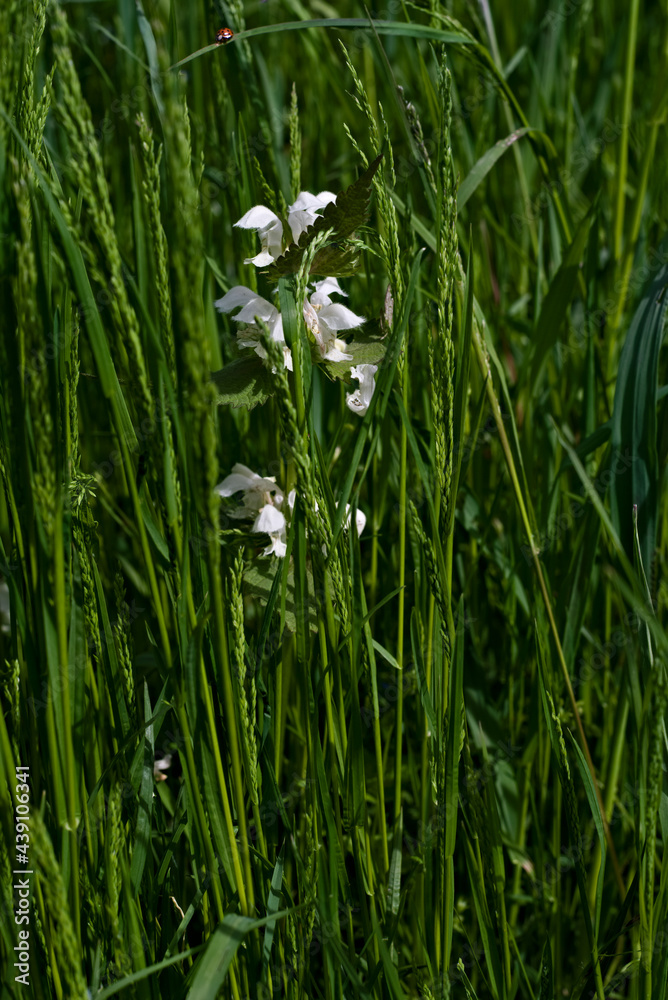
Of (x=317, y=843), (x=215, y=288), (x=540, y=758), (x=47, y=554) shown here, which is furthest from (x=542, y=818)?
(x=215, y=288)

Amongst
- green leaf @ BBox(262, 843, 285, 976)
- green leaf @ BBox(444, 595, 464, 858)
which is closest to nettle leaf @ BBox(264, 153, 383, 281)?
green leaf @ BBox(444, 595, 464, 858)

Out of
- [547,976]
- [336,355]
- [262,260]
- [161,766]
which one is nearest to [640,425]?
[336,355]

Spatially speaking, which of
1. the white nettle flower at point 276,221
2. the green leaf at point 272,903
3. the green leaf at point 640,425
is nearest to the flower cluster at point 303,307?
the white nettle flower at point 276,221

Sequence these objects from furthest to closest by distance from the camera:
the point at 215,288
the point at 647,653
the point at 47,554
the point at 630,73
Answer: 1. the point at 215,288
2. the point at 630,73
3. the point at 647,653
4. the point at 47,554

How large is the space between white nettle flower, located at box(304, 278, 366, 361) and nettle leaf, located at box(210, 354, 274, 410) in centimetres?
7

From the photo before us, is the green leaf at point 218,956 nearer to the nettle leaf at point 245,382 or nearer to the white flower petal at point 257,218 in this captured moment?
the nettle leaf at point 245,382

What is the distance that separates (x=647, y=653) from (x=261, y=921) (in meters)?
0.44

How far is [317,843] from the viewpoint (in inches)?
26.7

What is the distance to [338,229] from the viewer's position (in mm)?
783

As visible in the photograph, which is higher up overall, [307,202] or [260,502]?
[307,202]

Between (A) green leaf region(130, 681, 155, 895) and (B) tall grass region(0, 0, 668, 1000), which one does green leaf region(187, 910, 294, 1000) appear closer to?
(B) tall grass region(0, 0, 668, 1000)

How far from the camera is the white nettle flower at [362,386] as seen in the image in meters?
0.93

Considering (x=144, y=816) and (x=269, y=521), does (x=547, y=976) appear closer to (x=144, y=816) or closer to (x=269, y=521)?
(x=144, y=816)

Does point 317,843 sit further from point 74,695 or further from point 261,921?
point 74,695
